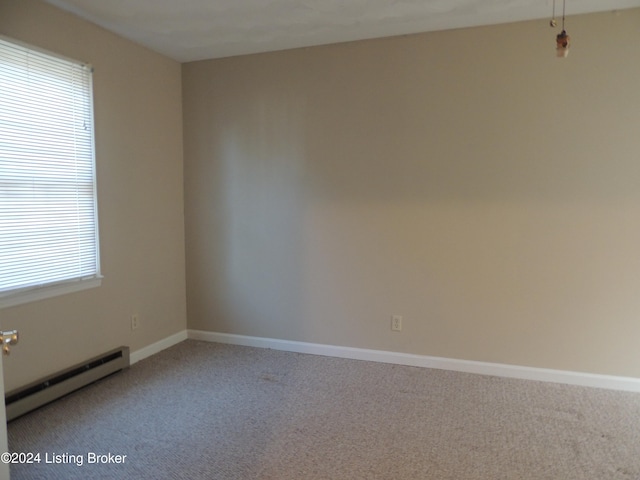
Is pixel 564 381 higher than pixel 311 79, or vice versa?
pixel 311 79

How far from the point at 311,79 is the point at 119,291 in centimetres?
229

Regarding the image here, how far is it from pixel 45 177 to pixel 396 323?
107 inches

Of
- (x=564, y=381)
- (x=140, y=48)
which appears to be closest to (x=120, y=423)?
(x=140, y=48)

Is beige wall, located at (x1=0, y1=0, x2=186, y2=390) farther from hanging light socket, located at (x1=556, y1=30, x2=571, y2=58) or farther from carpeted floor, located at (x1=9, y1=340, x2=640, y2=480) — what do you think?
hanging light socket, located at (x1=556, y1=30, x2=571, y2=58)

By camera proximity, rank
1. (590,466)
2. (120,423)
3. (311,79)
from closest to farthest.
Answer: (590,466) → (120,423) → (311,79)

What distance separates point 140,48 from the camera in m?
3.43

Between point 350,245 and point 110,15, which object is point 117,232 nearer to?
point 110,15

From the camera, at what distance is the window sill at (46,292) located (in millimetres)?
2508

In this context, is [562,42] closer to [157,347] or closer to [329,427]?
[329,427]

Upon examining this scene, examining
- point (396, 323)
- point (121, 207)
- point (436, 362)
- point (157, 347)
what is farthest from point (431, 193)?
point (157, 347)

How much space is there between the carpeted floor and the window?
2.82 ft

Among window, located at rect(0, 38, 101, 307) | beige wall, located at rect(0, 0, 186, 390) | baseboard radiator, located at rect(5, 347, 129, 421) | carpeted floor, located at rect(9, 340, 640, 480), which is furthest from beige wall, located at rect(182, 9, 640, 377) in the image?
window, located at rect(0, 38, 101, 307)

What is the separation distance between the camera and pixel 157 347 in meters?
3.71

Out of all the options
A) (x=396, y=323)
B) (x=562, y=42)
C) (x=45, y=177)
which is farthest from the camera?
(x=396, y=323)
